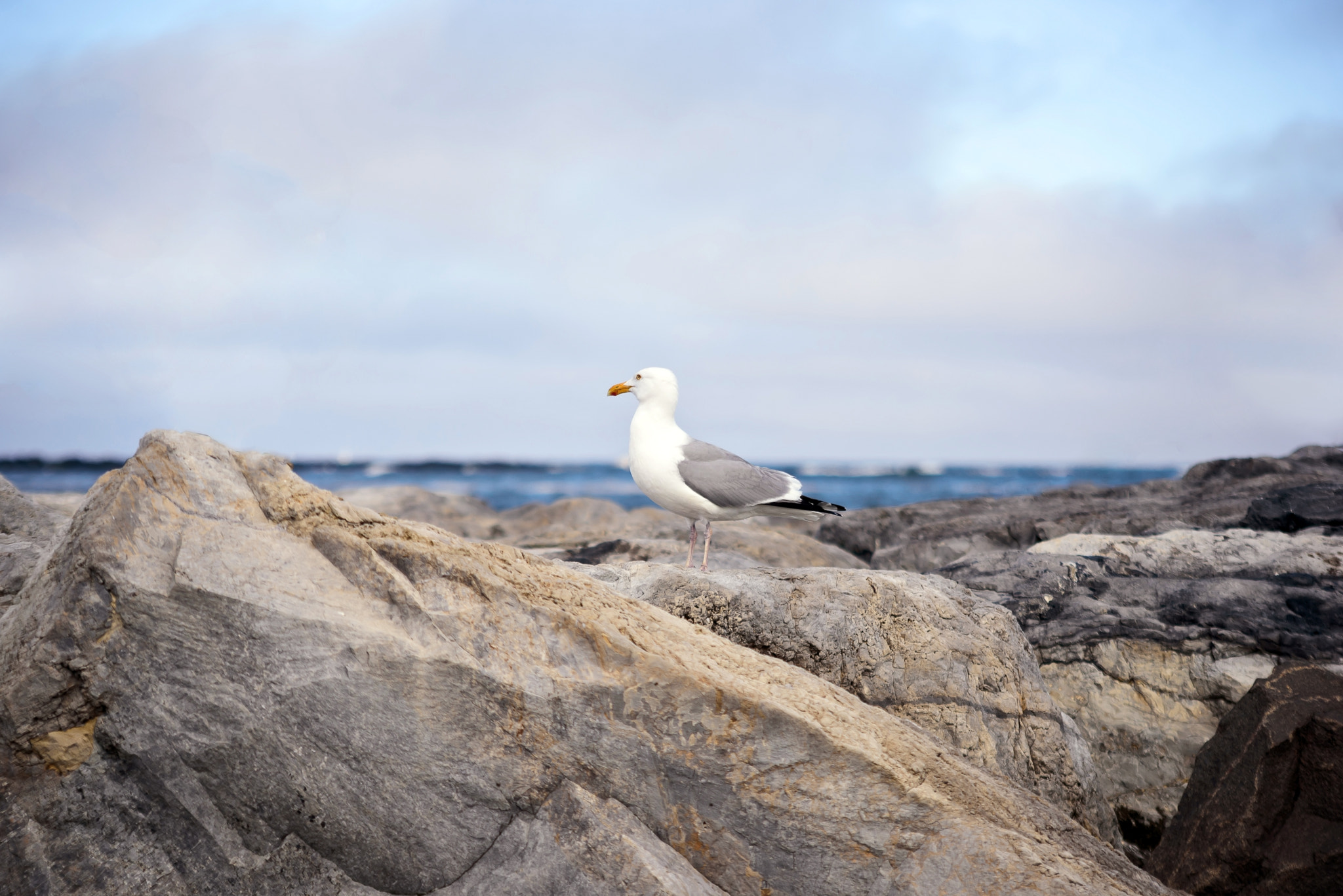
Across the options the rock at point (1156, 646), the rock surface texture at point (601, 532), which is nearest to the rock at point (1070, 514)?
the rock surface texture at point (601, 532)

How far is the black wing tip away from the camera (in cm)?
568

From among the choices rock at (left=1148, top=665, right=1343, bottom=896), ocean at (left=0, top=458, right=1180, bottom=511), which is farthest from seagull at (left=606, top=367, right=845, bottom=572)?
ocean at (left=0, top=458, right=1180, bottom=511)

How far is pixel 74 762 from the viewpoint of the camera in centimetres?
299

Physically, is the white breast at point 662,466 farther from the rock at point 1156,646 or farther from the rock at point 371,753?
the rock at point 371,753

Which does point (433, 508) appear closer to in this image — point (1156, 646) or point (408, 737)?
point (1156, 646)

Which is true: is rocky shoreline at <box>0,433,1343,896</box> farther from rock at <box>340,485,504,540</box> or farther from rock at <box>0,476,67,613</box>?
rock at <box>340,485,504,540</box>

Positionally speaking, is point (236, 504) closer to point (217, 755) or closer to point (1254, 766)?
point (217, 755)

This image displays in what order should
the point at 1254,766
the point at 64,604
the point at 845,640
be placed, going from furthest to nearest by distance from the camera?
the point at 845,640, the point at 1254,766, the point at 64,604

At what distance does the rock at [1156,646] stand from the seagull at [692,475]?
4.84 feet

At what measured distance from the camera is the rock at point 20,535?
3961 mm

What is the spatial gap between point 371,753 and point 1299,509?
303 inches

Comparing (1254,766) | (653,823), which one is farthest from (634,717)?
(1254,766)

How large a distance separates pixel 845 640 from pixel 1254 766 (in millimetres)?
1938

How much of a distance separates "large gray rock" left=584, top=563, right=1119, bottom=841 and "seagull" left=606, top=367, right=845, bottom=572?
1055mm
